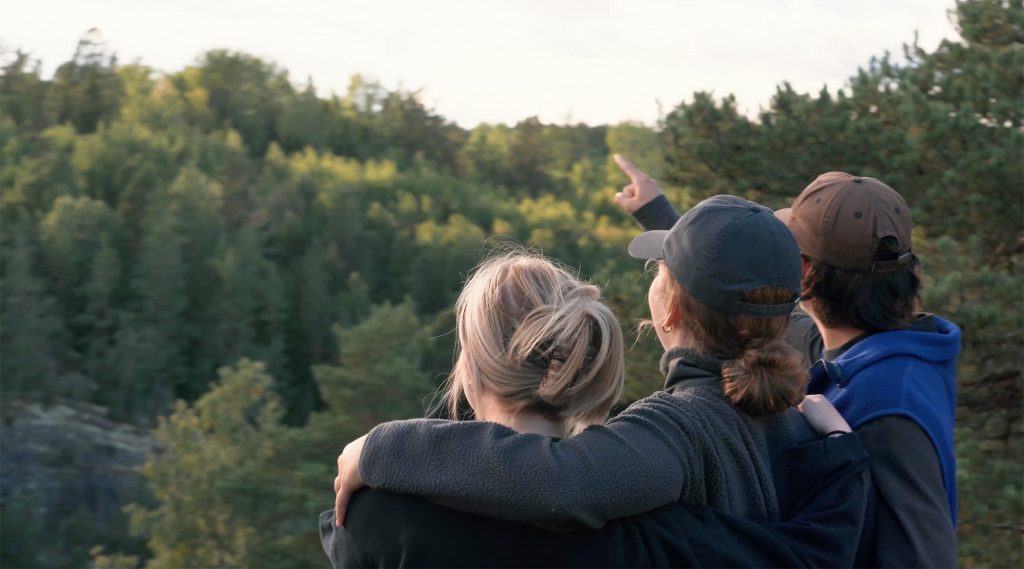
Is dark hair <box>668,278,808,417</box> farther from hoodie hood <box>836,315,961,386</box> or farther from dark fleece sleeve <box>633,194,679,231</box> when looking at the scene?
dark fleece sleeve <box>633,194,679,231</box>

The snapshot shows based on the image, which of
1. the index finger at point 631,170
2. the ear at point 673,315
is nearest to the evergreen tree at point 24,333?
the index finger at point 631,170

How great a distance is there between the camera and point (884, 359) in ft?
6.04

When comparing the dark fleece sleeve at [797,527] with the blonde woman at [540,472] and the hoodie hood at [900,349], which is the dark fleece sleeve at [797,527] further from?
the hoodie hood at [900,349]

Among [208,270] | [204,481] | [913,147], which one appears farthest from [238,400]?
[913,147]

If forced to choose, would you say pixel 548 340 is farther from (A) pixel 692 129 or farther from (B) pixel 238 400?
(B) pixel 238 400

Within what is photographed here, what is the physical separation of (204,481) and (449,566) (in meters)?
29.8

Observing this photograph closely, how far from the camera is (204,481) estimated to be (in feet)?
98.5

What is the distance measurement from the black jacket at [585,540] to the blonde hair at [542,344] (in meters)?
0.16

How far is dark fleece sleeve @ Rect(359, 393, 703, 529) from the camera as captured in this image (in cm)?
144

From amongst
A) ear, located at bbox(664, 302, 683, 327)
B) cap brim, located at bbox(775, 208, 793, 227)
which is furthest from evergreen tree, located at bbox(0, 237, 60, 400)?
ear, located at bbox(664, 302, 683, 327)

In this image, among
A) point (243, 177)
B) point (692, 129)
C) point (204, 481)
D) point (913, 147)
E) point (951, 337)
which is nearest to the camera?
point (951, 337)

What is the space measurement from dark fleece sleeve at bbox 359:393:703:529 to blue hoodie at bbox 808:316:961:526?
0.42 metres

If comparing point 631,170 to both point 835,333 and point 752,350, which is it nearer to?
point 835,333

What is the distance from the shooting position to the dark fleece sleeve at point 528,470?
1.44 m
